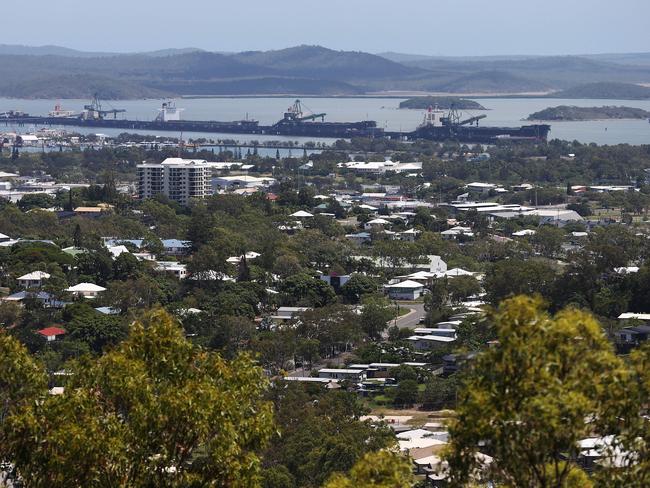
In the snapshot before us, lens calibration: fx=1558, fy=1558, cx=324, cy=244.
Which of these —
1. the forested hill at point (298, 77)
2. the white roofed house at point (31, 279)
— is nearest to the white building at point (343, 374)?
the white roofed house at point (31, 279)

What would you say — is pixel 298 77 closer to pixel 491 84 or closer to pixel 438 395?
pixel 491 84

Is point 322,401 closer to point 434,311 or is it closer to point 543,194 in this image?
point 434,311

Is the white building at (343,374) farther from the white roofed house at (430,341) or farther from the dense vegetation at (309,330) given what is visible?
the white roofed house at (430,341)

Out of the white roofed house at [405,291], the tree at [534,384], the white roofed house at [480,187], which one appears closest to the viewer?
the tree at [534,384]

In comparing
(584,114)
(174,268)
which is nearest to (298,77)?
(584,114)

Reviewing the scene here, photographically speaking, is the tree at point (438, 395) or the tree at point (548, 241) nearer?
the tree at point (438, 395)

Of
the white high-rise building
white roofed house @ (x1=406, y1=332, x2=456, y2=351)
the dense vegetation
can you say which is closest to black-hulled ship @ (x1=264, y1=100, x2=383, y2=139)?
the dense vegetation

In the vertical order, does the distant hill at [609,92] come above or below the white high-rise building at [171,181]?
below
